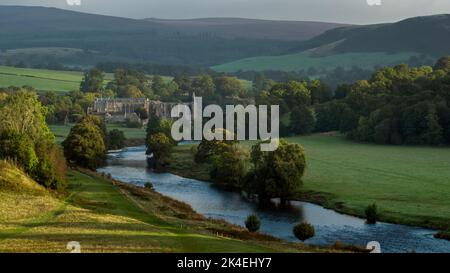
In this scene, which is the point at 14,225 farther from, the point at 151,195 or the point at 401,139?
the point at 401,139

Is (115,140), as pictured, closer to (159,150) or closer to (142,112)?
(159,150)

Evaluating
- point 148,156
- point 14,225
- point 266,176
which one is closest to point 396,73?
point 148,156

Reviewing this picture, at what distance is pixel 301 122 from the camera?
458 feet

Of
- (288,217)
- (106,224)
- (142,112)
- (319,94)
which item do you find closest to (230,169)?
(288,217)

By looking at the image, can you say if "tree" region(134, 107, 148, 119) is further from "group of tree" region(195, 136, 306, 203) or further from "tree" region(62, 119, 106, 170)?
"group of tree" region(195, 136, 306, 203)

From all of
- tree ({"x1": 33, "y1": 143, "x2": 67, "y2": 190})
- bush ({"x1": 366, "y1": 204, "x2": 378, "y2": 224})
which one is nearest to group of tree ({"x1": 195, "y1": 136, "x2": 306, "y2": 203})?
bush ({"x1": 366, "y1": 204, "x2": 378, "y2": 224})

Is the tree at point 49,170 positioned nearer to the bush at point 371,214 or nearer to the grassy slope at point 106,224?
the grassy slope at point 106,224

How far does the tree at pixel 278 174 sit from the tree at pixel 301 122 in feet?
202

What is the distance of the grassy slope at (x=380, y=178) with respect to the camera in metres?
63.5

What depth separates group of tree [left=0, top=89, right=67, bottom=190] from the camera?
210 ft

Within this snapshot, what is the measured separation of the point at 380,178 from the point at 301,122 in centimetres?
5885

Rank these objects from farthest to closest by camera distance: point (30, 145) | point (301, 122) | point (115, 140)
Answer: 1. point (301, 122)
2. point (115, 140)
3. point (30, 145)

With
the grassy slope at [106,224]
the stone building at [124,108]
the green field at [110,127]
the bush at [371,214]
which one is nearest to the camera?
the grassy slope at [106,224]

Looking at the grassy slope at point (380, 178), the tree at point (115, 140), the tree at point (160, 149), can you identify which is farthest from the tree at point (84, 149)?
the tree at point (115, 140)
